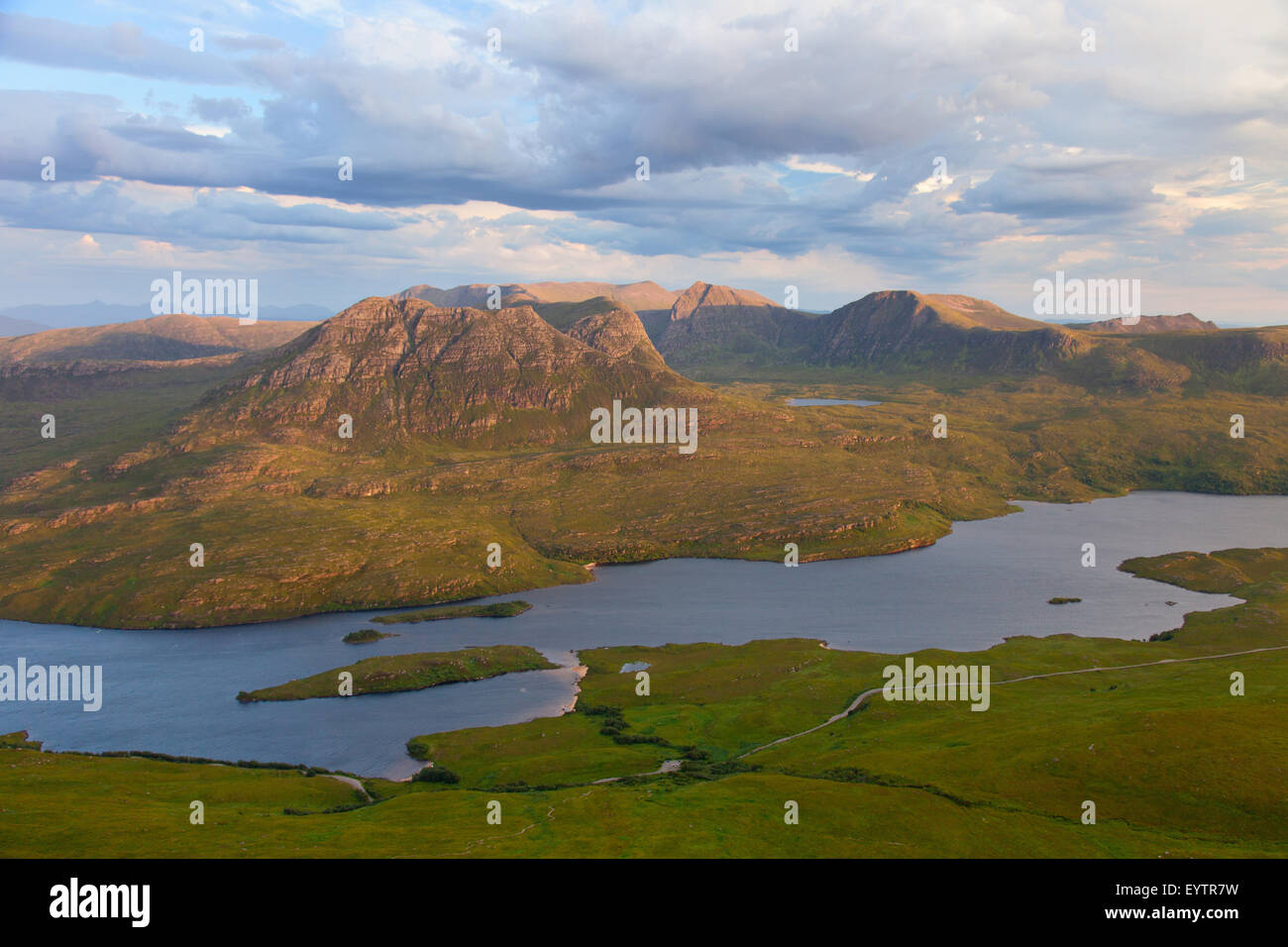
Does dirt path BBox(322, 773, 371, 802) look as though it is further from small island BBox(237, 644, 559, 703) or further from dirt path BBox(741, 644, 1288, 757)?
dirt path BBox(741, 644, 1288, 757)

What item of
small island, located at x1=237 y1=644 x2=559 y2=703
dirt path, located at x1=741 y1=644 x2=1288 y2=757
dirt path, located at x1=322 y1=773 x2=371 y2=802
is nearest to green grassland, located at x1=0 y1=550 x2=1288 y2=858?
dirt path, located at x1=741 y1=644 x2=1288 y2=757

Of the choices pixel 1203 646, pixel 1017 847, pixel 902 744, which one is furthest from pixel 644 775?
pixel 1203 646

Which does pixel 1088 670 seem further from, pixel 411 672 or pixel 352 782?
pixel 411 672

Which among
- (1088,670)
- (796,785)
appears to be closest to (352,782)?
(796,785)
